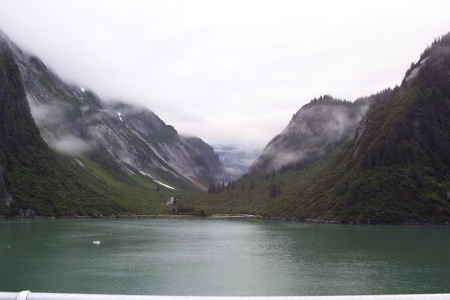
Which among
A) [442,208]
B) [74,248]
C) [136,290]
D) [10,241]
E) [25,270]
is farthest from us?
[442,208]

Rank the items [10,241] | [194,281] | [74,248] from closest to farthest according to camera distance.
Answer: [194,281] < [74,248] < [10,241]

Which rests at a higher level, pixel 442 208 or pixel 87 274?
pixel 442 208

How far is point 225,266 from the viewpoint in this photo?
261 feet

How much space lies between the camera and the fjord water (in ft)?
194

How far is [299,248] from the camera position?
348 ft

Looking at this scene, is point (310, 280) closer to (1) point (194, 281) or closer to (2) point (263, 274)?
(2) point (263, 274)

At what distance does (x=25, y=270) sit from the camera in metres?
69.1

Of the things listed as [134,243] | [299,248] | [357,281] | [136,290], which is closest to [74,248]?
[134,243]

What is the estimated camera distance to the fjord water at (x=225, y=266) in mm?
59094

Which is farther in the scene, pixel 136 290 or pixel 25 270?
pixel 25 270

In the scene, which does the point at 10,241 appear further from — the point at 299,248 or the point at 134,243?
the point at 299,248

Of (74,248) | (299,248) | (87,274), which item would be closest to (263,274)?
(87,274)

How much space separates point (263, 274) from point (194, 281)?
1410cm

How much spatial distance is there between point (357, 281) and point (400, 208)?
145316 mm
